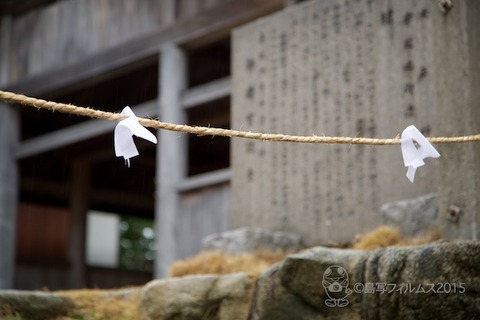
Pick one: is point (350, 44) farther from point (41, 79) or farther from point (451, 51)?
point (41, 79)

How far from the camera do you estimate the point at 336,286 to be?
4715 millimetres

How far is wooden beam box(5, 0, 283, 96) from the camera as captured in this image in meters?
8.86

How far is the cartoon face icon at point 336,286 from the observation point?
4.69 m

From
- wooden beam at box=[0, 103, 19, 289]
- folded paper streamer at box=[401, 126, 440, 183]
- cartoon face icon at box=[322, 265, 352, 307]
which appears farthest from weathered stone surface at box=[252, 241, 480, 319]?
wooden beam at box=[0, 103, 19, 289]

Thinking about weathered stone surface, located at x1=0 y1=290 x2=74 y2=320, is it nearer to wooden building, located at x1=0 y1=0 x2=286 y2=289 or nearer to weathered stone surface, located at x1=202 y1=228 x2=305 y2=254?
weathered stone surface, located at x1=202 y1=228 x2=305 y2=254

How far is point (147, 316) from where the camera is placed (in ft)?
18.1

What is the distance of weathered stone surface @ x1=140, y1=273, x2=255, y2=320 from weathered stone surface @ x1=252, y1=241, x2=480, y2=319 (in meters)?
0.15

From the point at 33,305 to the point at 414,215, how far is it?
2.60 meters

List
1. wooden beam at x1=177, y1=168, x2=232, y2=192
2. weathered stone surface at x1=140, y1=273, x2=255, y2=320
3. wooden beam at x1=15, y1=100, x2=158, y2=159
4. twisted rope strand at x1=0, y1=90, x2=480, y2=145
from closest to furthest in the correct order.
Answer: twisted rope strand at x1=0, y1=90, x2=480, y2=145 < weathered stone surface at x1=140, y1=273, x2=255, y2=320 < wooden beam at x1=177, y1=168, x2=232, y2=192 < wooden beam at x1=15, y1=100, x2=158, y2=159

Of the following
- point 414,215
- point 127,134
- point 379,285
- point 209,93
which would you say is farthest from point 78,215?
point 127,134

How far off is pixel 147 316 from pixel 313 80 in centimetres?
297

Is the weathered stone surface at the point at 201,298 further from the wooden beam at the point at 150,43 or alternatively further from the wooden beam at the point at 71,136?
the wooden beam at the point at 71,136

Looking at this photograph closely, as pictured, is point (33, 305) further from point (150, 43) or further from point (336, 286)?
point (150, 43)

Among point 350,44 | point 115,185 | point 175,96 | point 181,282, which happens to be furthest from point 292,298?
point 115,185
